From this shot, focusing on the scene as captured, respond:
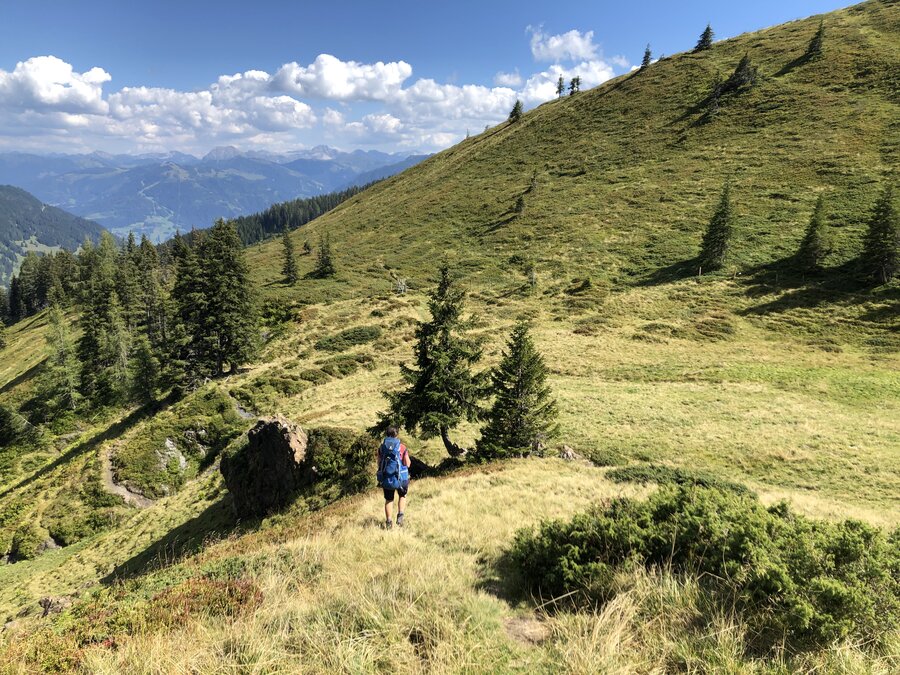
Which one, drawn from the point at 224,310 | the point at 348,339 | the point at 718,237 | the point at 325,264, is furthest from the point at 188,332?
the point at 718,237

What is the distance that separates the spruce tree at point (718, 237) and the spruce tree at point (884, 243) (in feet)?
40.6

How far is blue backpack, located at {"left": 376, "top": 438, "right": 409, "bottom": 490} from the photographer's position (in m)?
9.17

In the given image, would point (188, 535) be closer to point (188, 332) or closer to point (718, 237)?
point (188, 332)

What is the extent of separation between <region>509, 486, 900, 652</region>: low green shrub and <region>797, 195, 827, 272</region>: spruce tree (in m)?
52.7

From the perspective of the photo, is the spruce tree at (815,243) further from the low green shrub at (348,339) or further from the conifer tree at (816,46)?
the conifer tree at (816,46)

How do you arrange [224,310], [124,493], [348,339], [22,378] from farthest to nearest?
[22,378] → [348,339] → [224,310] → [124,493]

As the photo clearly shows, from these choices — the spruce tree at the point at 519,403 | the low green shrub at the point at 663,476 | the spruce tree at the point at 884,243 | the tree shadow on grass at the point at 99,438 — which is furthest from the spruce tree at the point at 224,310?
the spruce tree at the point at 884,243

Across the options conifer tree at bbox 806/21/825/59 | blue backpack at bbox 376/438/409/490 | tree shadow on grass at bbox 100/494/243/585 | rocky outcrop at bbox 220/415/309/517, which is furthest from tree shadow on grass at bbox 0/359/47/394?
conifer tree at bbox 806/21/825/59

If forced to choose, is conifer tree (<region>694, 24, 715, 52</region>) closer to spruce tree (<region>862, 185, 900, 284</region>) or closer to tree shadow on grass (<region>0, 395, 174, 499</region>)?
spruce tree (<region>862, 185, 900, 284</region>)

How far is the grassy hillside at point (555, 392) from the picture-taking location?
169 inches

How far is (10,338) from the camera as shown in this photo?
90125 millimetres

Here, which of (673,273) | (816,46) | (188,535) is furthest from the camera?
(816,46)

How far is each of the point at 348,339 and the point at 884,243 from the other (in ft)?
181

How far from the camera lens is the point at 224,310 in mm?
40094
